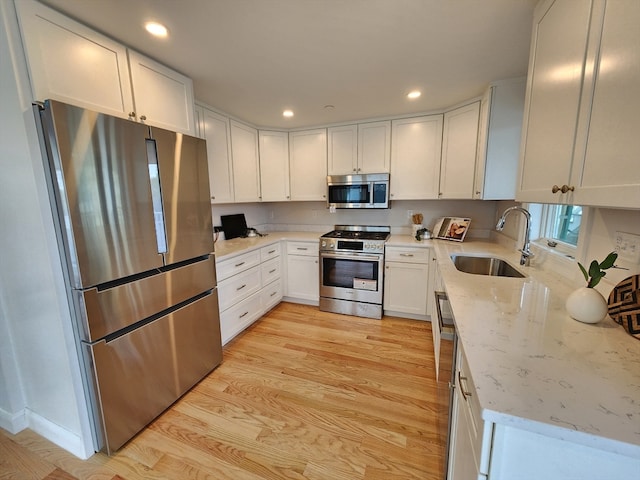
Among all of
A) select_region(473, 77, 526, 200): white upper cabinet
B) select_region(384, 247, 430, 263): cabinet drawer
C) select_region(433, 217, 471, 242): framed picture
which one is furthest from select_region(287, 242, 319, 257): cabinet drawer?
select_region(473, 77, 526, 200): white upper cabinet

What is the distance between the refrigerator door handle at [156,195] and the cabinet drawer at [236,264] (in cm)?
66

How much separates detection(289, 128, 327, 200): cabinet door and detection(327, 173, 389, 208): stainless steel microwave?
160 mm

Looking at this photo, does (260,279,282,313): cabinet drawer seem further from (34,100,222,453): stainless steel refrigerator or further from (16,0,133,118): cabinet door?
(16,0,133,118): cabinet door

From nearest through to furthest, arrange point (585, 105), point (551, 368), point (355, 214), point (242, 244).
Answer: point (551, 368) → point (585, 105) → point (242, 244) → point (355, 214)

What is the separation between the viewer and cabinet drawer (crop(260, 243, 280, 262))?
288cm

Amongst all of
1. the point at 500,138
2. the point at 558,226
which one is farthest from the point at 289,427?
the point at 500,138

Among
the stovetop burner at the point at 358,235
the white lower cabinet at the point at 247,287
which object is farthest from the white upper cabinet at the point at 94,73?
the stovetop burner at the point at 358,235

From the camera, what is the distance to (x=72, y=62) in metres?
1.26

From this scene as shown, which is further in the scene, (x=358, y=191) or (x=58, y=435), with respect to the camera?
(x=358, y=191)

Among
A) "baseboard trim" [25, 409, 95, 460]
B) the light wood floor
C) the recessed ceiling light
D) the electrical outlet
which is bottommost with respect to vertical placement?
the light wood floor

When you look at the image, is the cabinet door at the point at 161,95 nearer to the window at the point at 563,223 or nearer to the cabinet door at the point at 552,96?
the cabinet door at the point at 552,96

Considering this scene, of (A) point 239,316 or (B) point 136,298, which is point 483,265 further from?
(B) point 136,298

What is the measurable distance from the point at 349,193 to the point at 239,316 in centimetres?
186

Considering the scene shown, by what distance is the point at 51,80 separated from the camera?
3.90ft
